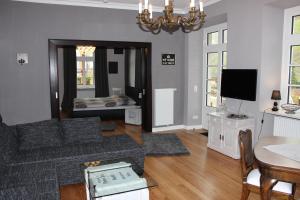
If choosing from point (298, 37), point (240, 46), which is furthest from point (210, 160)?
point (298, 37)

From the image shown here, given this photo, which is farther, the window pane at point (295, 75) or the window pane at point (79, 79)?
the window pane at point (79, 79)

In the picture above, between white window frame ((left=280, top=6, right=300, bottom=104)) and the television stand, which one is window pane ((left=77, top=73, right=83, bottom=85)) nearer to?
the television stand

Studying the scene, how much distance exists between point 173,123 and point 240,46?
276cm

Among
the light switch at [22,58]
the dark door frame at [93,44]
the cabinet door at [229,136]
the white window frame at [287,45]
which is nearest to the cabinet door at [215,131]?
the cabinet door at [229,136]

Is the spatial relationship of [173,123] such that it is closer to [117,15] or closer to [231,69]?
[231,69]

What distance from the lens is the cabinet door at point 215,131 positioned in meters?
4.91

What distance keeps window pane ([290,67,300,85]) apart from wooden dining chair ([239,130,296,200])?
2346 millimetres

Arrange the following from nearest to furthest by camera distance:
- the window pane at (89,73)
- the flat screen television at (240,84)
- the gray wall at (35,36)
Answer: the flat screen television at (240,84)
the gray wall at (35,36)
the window pane at (89,73)

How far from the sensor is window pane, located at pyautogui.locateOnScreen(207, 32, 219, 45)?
6250 mm

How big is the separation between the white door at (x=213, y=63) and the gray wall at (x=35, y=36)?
1966 millimetres

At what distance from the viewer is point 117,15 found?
593 centimetres

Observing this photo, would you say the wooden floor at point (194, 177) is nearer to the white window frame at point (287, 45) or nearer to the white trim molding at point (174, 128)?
the white trim molding at point (174, 128)

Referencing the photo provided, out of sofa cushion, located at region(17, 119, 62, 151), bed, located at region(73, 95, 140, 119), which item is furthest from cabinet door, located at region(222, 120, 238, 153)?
bed, located at region(73, 95, 140, 119)

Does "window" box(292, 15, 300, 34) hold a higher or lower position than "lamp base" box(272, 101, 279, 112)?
higher
